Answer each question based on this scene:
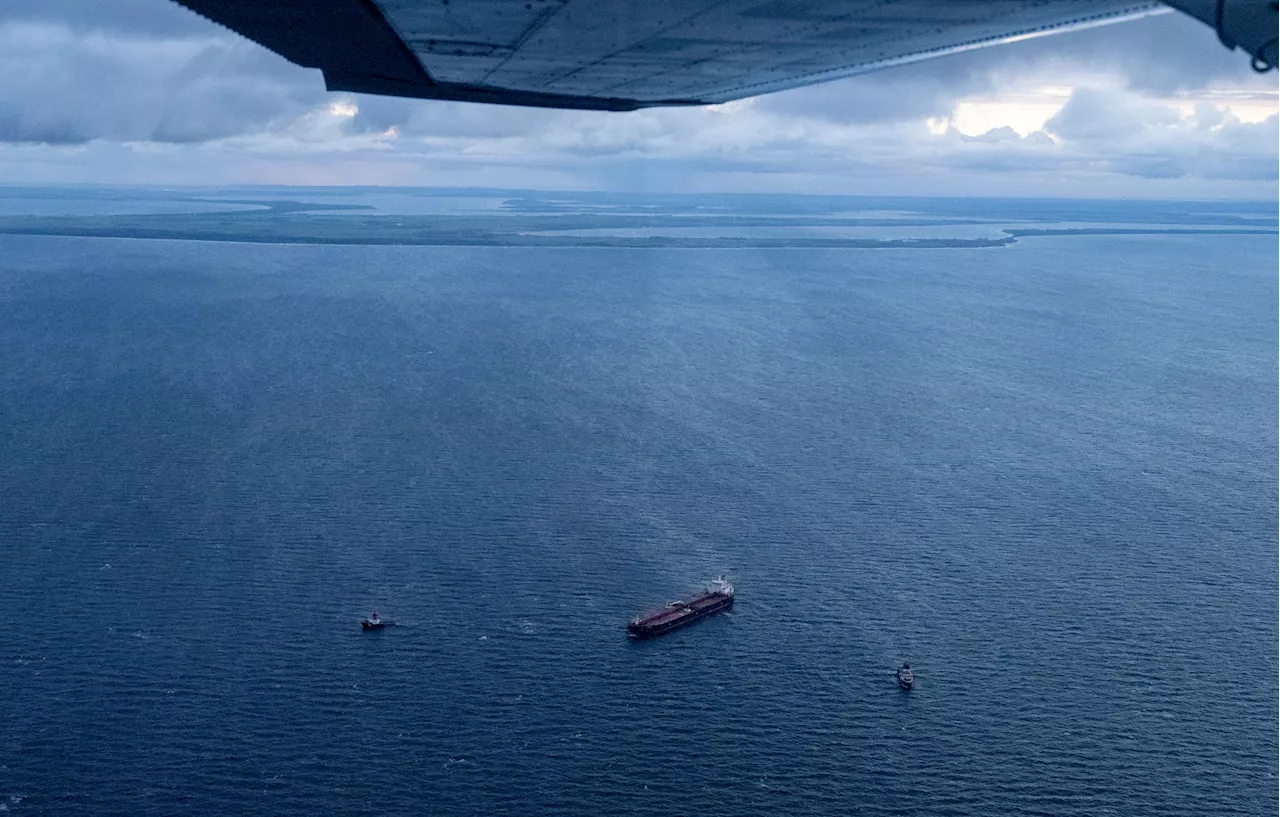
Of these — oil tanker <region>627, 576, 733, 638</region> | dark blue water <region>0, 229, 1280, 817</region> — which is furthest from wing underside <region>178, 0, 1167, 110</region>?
oil tanker <region>627, 576, 733, 638</region>

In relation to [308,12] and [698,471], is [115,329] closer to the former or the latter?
[698,471]

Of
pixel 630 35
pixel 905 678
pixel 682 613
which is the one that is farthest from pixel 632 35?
pixel 682 613

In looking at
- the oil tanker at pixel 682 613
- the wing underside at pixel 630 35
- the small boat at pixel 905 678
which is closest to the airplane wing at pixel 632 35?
the wing underside at pixel 630 35

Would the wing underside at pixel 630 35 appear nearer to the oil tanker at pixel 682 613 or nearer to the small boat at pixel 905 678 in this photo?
the small boat at pixel 905 678

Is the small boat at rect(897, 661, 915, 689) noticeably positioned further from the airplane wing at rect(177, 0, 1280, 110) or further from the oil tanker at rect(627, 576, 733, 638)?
the airplane wing at rect(177, 0, 1280, 110)

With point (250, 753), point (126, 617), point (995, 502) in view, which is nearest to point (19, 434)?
point (126, 617)
